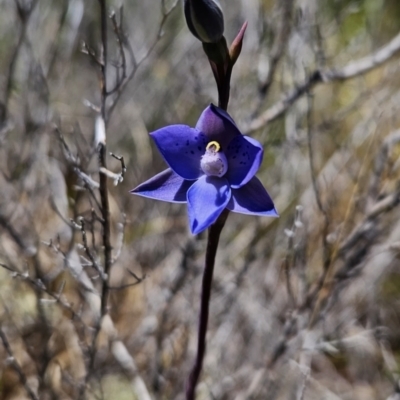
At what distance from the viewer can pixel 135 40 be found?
280 centimetres

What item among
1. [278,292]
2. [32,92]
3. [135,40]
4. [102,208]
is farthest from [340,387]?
[135,40]

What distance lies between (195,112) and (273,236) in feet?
2.62

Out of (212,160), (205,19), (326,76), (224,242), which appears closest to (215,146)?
(212,160)

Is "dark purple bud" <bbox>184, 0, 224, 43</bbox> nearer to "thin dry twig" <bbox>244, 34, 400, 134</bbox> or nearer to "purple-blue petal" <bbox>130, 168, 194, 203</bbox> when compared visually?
"purple-blue petal" <bbox>130, 168, 194, 203</bbox>

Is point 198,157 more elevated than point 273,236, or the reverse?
point 198,157

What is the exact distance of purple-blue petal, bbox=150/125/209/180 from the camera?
0.87m

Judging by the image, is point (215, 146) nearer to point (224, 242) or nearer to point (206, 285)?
point (206, 285)

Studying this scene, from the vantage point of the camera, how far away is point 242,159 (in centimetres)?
87

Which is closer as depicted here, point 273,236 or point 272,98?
point 273,236

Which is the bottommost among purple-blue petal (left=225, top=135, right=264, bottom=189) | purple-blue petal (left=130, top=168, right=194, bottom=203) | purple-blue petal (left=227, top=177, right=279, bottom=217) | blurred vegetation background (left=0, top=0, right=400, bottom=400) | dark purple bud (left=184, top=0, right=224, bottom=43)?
blurred vegetation background (left=0, top=0, right=400, bottom=400)

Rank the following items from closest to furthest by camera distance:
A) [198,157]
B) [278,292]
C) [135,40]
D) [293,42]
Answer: [198,157]
[293,42]
[278,292]
[135,40]

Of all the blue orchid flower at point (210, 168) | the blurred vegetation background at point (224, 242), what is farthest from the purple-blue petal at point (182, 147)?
the blurred vegetation background at point (224, 242)

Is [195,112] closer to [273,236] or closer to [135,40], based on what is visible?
[135,40]

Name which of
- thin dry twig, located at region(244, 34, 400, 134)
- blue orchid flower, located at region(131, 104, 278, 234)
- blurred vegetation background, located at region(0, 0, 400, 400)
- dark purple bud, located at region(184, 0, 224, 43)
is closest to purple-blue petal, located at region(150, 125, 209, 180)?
blue orchid flower, located at region(131, 104, 278, 234)
